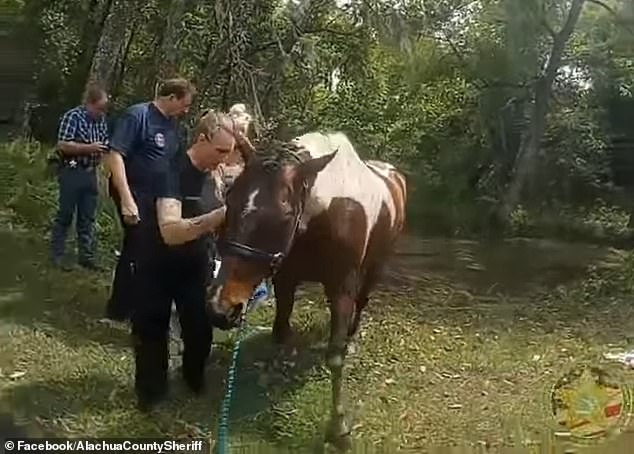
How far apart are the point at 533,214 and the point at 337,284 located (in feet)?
2.07

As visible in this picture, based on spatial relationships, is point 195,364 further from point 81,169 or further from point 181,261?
point 81,169

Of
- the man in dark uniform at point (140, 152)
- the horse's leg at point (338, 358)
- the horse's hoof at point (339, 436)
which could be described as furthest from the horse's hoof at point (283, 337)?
the man in dark uniform at point (140, 152)

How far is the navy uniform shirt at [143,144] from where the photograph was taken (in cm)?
246

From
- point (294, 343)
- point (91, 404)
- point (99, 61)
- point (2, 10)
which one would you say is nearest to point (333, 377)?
point (294, 343)

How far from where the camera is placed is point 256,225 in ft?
8.02

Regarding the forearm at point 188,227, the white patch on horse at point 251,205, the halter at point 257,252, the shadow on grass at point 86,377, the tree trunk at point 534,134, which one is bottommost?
the shadow on grass at point 86,377

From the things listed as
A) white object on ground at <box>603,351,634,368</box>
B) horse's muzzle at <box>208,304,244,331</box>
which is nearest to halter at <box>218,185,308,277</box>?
horse's muzzle at <box>208,304,244,331</box>

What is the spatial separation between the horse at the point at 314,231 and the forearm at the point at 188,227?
0.04 m

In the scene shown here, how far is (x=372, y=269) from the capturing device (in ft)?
8.67

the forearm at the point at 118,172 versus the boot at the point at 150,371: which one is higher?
the forearm at the point at 118,172

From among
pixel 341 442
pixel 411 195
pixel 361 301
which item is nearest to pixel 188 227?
pixel 361 301

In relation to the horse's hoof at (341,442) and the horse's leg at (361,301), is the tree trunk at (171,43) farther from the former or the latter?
the horse's hoof at (341,442)

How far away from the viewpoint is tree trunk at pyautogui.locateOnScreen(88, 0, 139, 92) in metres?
2.52

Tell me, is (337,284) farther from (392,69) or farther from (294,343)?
(392,69)
